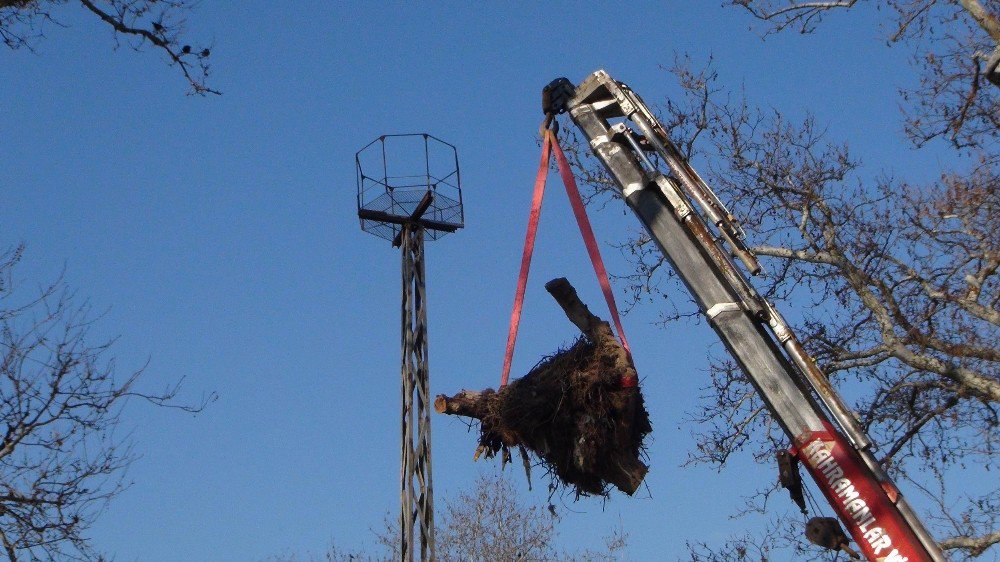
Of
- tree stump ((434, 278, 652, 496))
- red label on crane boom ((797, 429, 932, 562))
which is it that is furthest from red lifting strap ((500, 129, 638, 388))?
red label on crane boom ((797, 429, 932, 562))

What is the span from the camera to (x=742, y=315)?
608 cm

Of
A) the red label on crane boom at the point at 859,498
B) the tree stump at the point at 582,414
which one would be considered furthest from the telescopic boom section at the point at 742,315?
the tree stump at the point at 582,414

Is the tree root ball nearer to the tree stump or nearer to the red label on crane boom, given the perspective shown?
the tree stump

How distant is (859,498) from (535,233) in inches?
104

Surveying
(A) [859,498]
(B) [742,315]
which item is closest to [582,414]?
(B) [742,315]

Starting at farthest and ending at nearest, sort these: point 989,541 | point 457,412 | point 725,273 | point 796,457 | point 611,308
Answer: point 989,541 → point 457,412 → point 611,308 → point 725,273 → point 796,457

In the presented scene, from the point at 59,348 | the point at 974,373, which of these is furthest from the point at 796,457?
the point at 59,348

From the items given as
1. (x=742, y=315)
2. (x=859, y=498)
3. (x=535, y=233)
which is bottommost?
(x=859, y=498)

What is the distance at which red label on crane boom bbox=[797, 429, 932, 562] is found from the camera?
536 centimetres

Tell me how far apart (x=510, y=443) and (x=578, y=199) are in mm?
1454

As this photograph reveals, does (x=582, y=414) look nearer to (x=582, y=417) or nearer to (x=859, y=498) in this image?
(x=582, y=417)

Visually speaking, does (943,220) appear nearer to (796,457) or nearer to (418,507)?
(418,507)

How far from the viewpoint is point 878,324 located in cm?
1058

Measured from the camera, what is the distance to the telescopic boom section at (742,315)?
546 centimetres
